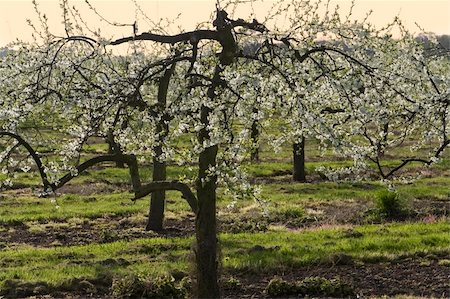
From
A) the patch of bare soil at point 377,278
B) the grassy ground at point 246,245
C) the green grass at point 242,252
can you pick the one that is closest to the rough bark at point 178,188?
the grassy ground at point 246,245

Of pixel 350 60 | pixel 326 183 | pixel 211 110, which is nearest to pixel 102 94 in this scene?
pixel 211 110

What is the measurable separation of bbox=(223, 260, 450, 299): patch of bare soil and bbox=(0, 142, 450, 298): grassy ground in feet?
0.09

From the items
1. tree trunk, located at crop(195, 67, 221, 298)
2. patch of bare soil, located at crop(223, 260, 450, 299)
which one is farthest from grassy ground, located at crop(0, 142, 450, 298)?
tree trunk, located at crop(195, 67, 221, 298)

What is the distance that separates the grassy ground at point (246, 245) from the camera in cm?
1439

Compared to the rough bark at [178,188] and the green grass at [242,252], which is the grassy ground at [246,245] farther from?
the rough bark at [178,188]

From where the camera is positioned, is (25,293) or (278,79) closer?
(278,79)

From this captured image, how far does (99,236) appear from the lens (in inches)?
870

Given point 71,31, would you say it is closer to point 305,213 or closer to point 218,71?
point 218,71

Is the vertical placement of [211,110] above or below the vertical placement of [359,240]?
above

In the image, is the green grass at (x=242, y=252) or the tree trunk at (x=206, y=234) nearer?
the tree trunk at (x=206, y=234)

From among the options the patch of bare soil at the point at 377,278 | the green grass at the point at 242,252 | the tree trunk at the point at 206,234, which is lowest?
the patch of bare soil at the point at 377,278

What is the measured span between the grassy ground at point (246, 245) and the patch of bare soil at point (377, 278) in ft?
0.09

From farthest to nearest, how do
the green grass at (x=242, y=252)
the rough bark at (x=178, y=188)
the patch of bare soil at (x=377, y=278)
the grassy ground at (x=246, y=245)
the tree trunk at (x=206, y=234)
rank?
the green grass at (x=242, y=252)
the grassy ground at (x=246, y=245)
the patch of bare soil at (x=377, y=278)
the rough bark at (x=178, y=188)
the tree trunk at (x=206, y=234)

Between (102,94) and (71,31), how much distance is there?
131 inches
